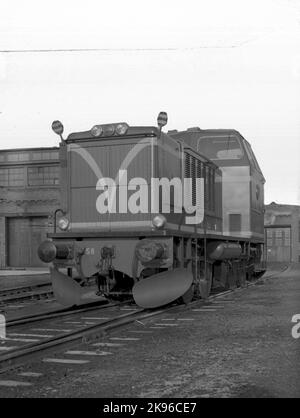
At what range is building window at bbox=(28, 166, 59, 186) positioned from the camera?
3319cm

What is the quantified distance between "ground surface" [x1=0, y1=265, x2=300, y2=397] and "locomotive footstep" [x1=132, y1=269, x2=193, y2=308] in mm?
343

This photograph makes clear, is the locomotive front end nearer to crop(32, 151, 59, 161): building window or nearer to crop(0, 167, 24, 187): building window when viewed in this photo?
crop(32, 151, 59, 161): building window

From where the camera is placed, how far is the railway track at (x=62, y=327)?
6.09 meters

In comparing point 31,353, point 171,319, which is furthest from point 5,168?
point 31,353

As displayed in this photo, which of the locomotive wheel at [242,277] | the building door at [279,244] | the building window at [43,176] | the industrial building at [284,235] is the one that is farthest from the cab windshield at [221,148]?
the building door at [279,244]

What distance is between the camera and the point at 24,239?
33719 millimetres

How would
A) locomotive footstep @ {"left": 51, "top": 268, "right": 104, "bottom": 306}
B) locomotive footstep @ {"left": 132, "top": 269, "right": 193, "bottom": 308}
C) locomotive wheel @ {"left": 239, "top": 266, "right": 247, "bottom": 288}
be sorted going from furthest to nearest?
locomotive wheel @ {"left": 239, "top": 266, "right": 247, "bottom": 288}
locomotive footstep @ {"left": 51, "top": 268, "right": 104, "bottom": 306}
locomotive footstep @ {"left": 132, "top": 269, "right": 193, "bottom": 308}

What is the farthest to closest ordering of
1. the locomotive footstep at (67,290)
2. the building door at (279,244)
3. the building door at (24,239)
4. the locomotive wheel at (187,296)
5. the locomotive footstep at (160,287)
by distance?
1. the building door at (279,244)
2. the building door at (24,239)
3. the locomotive wheel at (187,296)
4. the locomotive footstep at (67,290)
5. the locomotive footstep at (160,287)

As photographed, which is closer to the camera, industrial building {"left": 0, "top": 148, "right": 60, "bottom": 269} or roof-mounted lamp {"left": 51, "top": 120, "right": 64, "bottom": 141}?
roof-mounted lamp {"left": 51, "top": 120, "right": 64, "bottom": 141}

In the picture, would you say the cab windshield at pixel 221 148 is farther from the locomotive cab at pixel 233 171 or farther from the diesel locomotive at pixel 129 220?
the diesel locomotive at pixel 129 220

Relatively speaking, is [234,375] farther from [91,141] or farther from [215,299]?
[215,299]

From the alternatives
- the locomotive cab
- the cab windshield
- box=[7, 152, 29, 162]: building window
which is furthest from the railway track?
box=[7, 152, 29, 162]: building window

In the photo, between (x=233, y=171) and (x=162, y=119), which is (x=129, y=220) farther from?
(x=233, y=171)

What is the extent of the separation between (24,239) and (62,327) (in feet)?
85.9
